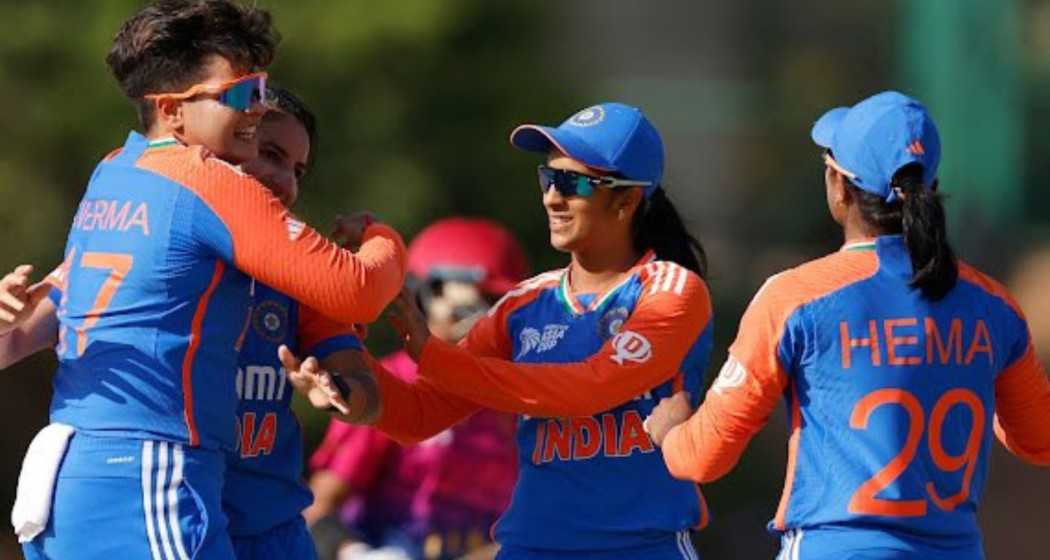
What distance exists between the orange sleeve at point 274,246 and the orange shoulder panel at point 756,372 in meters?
0.72

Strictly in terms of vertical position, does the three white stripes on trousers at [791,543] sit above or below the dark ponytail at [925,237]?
below

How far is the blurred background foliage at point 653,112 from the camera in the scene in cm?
873

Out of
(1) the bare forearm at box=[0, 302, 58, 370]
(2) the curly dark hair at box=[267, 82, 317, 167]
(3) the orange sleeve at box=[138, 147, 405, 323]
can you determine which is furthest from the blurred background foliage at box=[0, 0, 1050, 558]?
(3) the orange sleeve at box=[138, 147, 405, 323]

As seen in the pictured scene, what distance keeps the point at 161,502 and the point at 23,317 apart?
1.64ft

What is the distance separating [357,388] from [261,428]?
0.22m

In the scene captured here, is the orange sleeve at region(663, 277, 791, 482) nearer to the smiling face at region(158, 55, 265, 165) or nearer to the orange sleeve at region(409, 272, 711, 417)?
the orange sleeve at region(409, 272, 711, 417)

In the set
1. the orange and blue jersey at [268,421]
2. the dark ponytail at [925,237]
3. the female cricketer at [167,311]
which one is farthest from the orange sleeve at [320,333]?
the dark ponytail at [925,237]

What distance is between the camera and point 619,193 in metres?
4.95

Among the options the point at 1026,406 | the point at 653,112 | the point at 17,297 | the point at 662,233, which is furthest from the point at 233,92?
the point at 653,112

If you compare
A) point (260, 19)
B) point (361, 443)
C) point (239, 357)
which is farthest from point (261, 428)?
point (361, 443)

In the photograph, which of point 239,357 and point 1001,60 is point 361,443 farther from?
point 1001,60

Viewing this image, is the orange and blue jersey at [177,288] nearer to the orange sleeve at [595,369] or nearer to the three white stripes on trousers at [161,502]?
the three white stripes on trousers at [161,502]

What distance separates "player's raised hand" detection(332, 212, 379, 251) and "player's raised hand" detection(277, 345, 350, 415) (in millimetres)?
298

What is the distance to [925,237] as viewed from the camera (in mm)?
4305
